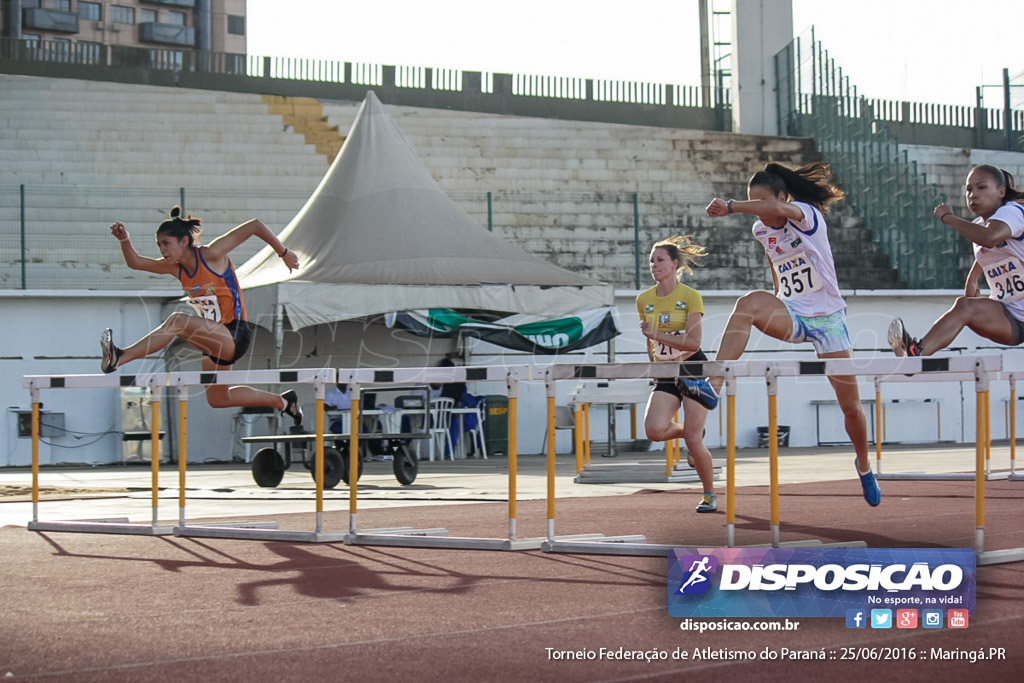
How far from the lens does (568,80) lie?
30828 mm

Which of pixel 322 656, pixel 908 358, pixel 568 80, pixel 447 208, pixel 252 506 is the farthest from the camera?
pixel 568 80

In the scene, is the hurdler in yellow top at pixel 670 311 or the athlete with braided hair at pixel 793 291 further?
the hurdler in yellow top at pixel 670 311

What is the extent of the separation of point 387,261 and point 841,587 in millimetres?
11608

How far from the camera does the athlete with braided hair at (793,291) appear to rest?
6367 mm

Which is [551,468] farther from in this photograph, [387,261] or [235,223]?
[235,223]

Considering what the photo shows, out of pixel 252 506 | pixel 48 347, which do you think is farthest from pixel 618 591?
pixel 48 347

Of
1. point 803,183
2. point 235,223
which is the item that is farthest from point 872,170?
point 803,183

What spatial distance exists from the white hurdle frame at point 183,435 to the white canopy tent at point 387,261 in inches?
285

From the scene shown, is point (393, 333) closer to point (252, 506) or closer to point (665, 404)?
point (252, 506)

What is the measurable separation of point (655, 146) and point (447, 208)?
10.8m

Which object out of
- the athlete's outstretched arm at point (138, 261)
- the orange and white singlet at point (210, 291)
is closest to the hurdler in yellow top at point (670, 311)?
the orange and white singlet at point (210, 291)

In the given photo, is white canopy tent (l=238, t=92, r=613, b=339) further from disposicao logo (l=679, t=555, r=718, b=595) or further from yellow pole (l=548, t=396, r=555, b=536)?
disposicao logo (l=679, t=555, r=718, b=595)

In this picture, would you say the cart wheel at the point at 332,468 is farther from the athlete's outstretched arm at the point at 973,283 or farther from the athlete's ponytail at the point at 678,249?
the athlete's outstretched arm at the point at 973,283

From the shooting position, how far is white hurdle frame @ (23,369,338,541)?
659 cm
